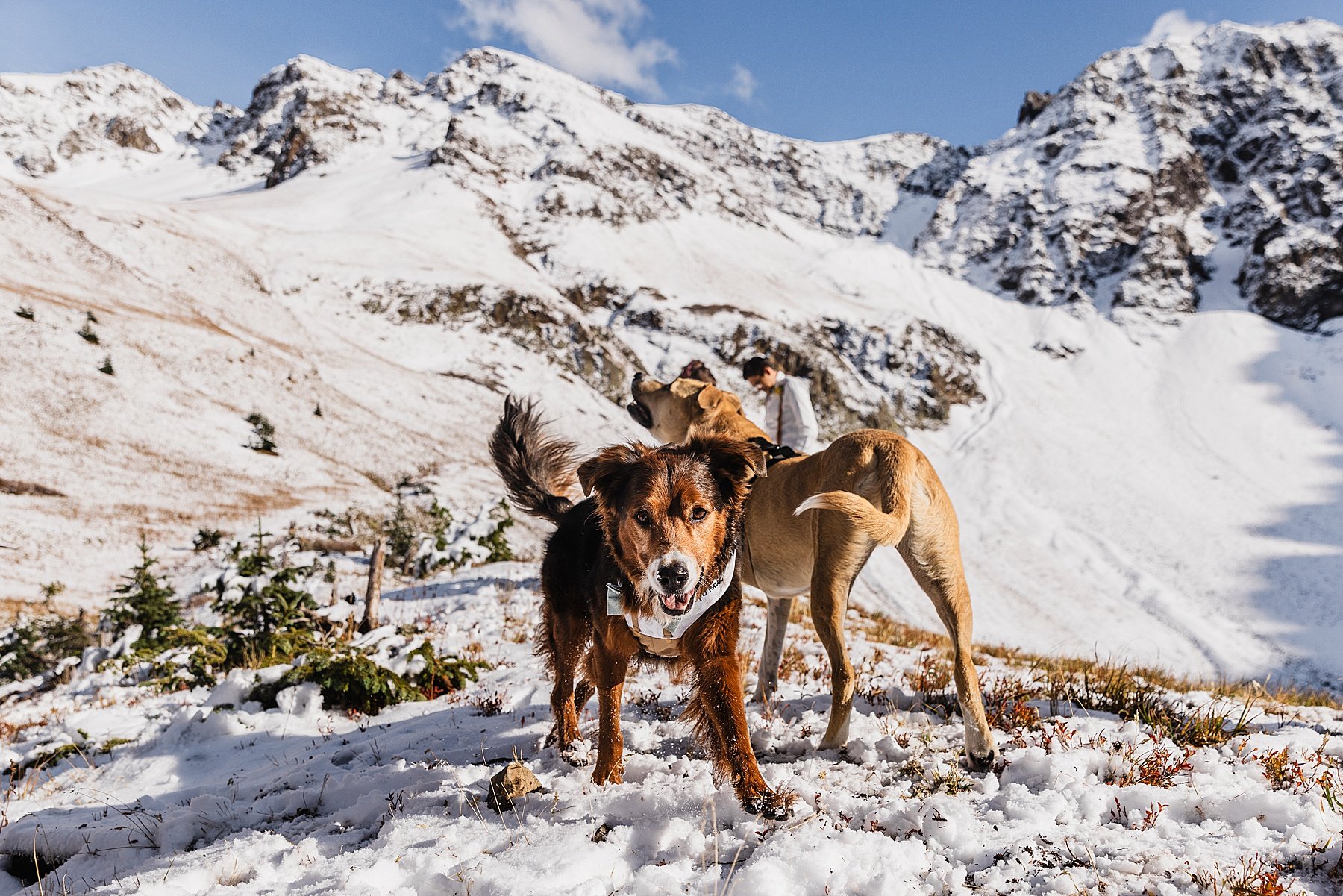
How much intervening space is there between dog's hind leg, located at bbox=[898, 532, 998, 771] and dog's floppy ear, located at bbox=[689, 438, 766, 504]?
108 cm

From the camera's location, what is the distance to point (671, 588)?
2.88 m

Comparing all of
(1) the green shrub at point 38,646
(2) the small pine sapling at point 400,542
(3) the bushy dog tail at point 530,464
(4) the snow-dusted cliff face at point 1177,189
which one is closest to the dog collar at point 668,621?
(3) the bushy dog tail at point 530,464

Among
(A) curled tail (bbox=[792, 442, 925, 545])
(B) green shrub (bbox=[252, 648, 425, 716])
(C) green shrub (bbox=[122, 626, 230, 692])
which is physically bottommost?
(C) green shrub (bbox=[122, 626, 230, 692])

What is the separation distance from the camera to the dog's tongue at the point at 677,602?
119 inches

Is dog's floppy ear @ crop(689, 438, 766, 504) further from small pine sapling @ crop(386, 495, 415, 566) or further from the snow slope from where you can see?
small pine sapling @ crop(386, 495, 415, 566)

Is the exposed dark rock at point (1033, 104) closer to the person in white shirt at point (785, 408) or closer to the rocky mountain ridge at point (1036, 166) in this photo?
the rocky mountain ridge at point (1036, 166)

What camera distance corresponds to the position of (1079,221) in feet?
304

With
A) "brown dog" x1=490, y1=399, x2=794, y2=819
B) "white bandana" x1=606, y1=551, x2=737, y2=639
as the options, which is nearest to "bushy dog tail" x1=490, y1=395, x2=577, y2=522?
"brown dog" x1=490, y1=399, x2=794, y2=819

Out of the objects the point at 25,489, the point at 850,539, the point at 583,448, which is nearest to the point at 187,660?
the point at 850,539

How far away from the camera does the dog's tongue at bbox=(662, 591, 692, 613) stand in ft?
9.91

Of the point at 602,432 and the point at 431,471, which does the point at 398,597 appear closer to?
the point at 431,471

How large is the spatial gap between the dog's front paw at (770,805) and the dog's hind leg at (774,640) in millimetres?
1869

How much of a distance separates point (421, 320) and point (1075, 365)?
2808 inches

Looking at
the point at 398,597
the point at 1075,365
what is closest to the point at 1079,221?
the point at 1075,365
